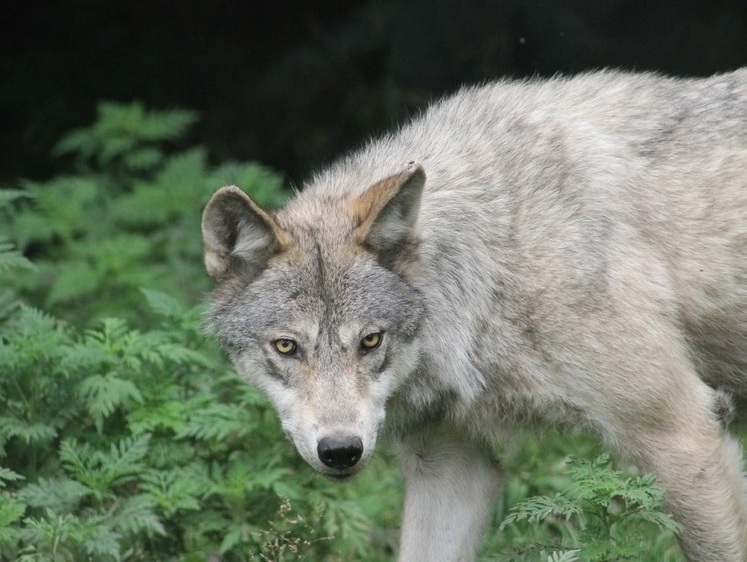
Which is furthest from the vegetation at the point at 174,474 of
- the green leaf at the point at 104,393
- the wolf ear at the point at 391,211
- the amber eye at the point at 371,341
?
the wolf ear at the point at 391,211

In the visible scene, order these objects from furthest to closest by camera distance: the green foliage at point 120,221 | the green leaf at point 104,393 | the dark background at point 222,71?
the dark background at point 222,71 → the green foliage at point 120,221 → the green leaf at point 104,393

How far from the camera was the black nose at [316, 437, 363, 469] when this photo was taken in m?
4.36

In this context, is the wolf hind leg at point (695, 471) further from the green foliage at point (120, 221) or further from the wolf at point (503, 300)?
the green foliage at point (120, 221)

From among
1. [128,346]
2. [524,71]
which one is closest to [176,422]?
[128,346]

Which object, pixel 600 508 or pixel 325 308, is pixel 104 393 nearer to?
pixel 325 308

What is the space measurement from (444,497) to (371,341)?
1107mm

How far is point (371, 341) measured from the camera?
4.62 metres

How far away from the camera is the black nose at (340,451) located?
4.36 metres

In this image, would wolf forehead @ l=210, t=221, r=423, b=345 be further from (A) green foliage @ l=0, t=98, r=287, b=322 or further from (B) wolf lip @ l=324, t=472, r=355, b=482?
(A) green foliage @ l=0, t=98, r=287, b=322

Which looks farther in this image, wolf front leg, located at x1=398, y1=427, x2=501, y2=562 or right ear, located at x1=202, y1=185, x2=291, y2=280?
wolf front leg, located at x1=398, y1=427, x2=501, y2=562

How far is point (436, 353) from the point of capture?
489 centimetres

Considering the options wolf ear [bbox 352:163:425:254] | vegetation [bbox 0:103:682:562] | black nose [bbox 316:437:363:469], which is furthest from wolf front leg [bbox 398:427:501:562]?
wolf ear [bbox 352:163:425:254]

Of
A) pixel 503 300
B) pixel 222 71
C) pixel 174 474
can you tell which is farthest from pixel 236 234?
pixel 222 71

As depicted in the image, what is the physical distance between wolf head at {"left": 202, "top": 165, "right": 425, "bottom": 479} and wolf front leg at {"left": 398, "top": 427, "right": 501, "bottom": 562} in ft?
2.34
